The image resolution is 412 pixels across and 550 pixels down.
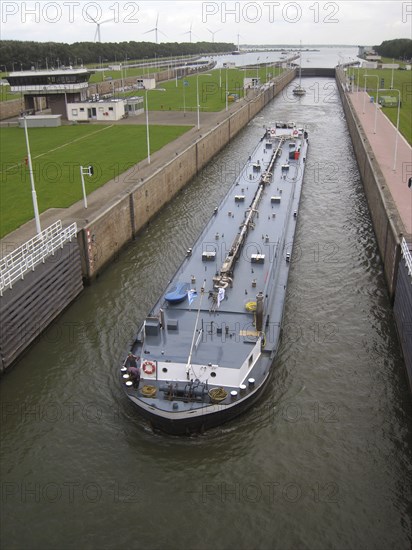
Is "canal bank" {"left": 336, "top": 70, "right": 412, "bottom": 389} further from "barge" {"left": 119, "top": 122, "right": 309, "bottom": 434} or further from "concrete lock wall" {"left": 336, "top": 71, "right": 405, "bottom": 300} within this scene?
"barge" {"left": 119, "top": 122, "right": 309, "bottom": 434}

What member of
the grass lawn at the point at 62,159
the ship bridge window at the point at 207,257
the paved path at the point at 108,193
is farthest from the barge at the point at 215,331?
the grass lawn at the point at 62,159

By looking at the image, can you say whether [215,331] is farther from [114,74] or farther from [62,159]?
[114,74]

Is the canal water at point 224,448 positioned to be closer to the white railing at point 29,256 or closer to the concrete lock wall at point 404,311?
the concrete lock wall at point 404,311

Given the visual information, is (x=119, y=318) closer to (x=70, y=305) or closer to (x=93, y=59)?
(x=70, y=305)

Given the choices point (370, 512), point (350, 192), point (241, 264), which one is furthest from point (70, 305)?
point (350, 192)

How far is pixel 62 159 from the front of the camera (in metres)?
50.5

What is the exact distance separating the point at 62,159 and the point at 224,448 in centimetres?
3814

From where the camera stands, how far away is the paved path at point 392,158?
35938mm

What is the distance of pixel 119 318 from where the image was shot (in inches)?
1072

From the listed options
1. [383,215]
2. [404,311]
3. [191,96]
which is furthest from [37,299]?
[191,96]

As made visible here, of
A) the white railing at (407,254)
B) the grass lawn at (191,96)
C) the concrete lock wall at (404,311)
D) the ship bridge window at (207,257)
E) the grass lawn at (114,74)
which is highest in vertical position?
the grass lawn at (114,74)

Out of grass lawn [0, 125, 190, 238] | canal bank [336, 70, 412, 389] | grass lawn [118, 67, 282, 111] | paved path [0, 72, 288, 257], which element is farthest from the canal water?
grass lawn [118, 67, 282, 111]

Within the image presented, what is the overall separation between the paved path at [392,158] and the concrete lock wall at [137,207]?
54.4 feet

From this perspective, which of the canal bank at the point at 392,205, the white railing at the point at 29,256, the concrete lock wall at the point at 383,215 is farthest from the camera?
the concrete lock wall at the point at 383,215
